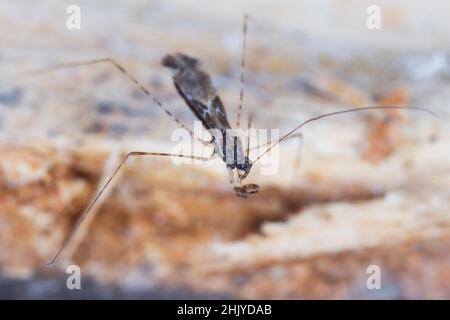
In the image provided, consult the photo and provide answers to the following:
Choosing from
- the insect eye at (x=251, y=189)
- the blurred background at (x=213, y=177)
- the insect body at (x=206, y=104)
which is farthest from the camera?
the blurred background at (x=213, y=177)

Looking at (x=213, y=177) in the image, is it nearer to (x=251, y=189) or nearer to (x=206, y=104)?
(x=206, y=104)

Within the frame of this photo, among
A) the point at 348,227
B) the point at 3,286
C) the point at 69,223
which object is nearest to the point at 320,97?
the point at 348,227

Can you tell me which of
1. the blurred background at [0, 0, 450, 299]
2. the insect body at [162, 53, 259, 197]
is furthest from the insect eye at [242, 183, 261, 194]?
the blurred background at [0, 0, 450, 299]

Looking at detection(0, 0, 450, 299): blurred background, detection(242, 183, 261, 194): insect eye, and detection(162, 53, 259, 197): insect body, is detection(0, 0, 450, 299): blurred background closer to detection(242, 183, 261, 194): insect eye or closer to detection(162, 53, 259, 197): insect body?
detection(162, 53, 259, 197): insect body

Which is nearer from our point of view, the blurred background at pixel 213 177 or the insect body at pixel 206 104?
the insect body at pixel 206 104

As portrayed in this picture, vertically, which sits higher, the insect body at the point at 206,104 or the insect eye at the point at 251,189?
the insect body at the point at 206,104

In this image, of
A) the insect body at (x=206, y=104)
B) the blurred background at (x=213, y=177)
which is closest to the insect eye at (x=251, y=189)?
the insect body at (x=206, y=104)

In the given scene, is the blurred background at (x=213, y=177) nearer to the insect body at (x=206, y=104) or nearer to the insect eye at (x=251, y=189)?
the insect body at (x=206, y=104)

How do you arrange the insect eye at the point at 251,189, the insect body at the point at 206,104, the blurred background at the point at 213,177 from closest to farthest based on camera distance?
the insect eye at the point at 251,189 → the insect body at the point at 206,104 → the blurred background at the point at 213,177
